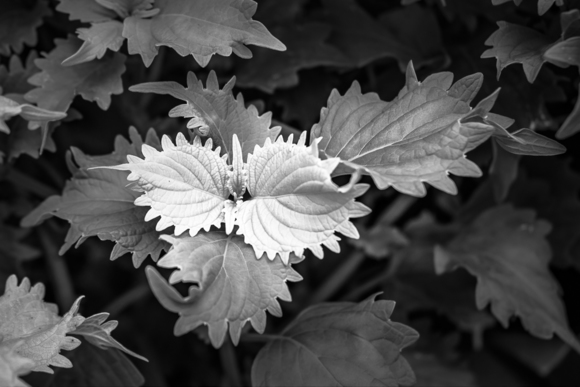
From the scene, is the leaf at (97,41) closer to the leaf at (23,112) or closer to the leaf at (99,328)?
the leaf at (23,112)

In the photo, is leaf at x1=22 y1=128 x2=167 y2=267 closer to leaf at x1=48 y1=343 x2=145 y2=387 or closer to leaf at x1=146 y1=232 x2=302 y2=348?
leaf at x1=146 y1=232 x2=302 y2=348

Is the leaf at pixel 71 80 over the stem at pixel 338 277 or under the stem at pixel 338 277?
over

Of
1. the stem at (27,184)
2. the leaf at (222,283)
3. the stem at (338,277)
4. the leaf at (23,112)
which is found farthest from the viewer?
the stem at (338,277)

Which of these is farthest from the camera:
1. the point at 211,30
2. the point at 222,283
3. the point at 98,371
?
the point at 98,371

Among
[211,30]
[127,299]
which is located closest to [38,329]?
[127,299]

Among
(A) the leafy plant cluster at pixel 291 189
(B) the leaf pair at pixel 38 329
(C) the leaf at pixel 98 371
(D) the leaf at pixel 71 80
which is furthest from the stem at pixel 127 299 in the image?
(D) the leaf at pixel 71 80

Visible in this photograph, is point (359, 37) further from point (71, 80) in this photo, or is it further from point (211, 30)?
point (71, 80)

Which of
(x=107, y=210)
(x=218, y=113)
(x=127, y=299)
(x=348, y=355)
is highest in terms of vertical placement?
(x=218, y=113)

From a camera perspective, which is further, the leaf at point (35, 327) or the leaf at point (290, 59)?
the leaf at point (290, 59)
